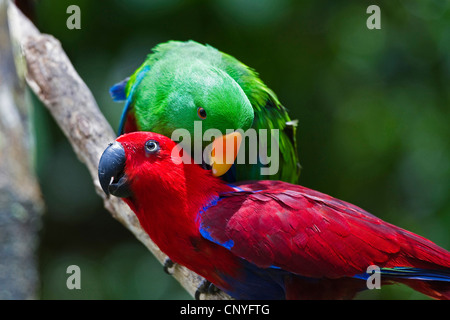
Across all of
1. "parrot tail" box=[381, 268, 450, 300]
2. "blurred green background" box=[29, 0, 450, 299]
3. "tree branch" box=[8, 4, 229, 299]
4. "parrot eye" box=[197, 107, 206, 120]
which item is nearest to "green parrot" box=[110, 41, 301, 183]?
"parrot eye" box=[197, 107, 206, 120]

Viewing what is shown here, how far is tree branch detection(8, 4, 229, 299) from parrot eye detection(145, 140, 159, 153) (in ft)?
1.92

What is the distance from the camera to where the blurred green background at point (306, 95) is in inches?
157

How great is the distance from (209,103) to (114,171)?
1.69 ft

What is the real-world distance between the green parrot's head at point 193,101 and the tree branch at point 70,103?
0.39 meters

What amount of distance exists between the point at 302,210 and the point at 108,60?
97.9 inches

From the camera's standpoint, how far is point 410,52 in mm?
4145

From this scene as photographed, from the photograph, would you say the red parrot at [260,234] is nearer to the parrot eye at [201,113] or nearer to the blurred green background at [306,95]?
the parrot eye at [201,113]

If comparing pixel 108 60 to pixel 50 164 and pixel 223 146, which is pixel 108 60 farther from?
pixel 223 146

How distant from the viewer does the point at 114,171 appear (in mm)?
2064

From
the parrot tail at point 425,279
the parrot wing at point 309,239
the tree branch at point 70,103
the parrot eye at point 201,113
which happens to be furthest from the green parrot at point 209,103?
the parrot tail at point 425,279

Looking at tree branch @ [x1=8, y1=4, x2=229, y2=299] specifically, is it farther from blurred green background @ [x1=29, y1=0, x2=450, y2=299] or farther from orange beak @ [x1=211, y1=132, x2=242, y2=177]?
blurred green background @ [x1=29, y1=0, x2=450, y2=299]

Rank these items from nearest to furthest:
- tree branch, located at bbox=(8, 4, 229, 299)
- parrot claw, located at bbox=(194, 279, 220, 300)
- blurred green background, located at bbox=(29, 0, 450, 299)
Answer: parrot claw, located at bbox=(194, 279, 220, 300) < tree branch, located at bbox=(8, 4, 229, 299) < blurred green background, located at bbox=(29, 0, 450, 299)

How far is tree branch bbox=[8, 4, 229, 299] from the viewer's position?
8.74 feet

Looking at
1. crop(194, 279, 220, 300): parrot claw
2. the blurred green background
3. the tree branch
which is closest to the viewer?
crop(194, 279, 220, 300): parrot claw
